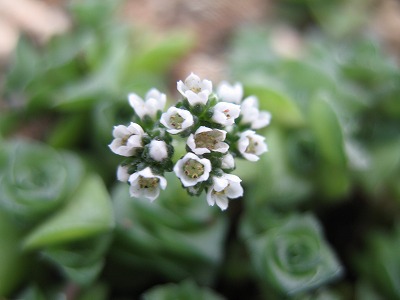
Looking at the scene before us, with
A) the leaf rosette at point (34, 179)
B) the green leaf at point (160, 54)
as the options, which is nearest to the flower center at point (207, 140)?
the leaf rosette at point (34, 179)

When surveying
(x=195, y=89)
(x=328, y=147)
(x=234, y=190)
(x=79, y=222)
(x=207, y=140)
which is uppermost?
(x=328, y=147)

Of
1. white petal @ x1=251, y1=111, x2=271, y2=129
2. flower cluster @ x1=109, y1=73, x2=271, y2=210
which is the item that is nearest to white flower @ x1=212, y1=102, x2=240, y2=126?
flower cluster @ x1=109, y1=73, x2=271, y2=210

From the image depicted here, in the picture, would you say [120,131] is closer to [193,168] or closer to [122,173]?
[122,173]

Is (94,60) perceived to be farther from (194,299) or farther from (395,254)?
(395,254)

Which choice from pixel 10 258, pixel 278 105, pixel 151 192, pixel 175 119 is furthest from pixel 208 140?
pixel 10 258

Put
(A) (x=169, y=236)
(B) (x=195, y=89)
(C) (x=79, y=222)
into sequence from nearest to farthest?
(B) (x=195, y=89) < (C) (x=79, y=222) < (A) (x=169, y=236)

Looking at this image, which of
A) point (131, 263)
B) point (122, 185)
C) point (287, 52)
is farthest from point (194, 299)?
point (287, 52)

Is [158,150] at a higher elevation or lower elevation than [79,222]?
higher

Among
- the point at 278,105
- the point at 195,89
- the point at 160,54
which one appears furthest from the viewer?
the point at 160,54
